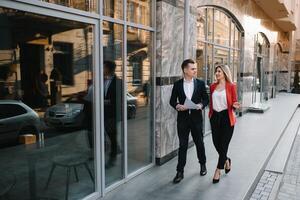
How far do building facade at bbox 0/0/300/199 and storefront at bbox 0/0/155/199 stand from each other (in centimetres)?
1

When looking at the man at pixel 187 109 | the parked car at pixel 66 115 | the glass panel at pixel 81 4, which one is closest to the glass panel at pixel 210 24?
the man at pixel 187 109

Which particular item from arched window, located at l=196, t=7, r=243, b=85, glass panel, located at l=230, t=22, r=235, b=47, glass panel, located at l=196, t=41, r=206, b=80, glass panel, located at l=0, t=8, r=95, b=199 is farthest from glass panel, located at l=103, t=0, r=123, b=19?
glass panel, located at l=230, t=22, r=235, b=47

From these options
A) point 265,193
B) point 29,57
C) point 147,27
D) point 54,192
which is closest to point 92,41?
point 29,57

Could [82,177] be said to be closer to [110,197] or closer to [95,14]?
[110,197]

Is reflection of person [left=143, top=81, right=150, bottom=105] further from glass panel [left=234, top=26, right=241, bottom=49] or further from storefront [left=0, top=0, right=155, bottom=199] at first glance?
glass panel [left=234, top=26, right=241, bottom=49]

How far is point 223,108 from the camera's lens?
4.72 metres

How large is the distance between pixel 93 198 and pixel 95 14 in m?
2.36

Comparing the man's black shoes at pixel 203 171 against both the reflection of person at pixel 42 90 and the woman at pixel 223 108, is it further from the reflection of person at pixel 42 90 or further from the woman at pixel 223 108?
the reflection of person at pixel 42 90

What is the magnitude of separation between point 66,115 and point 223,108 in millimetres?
2347

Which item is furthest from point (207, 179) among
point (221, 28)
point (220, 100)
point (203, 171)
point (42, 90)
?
point (221, 28)

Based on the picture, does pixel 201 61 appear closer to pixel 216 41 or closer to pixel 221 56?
pixel 216 41

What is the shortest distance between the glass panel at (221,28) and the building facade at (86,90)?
6.80 feet

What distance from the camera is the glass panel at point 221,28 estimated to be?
29.2 ft

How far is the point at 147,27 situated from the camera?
5113 mm
